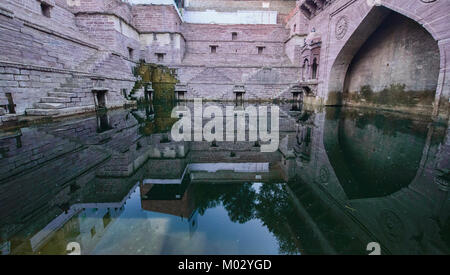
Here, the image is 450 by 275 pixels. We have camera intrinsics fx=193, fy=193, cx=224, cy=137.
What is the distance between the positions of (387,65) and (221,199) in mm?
14021

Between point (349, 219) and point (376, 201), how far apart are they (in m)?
0.56

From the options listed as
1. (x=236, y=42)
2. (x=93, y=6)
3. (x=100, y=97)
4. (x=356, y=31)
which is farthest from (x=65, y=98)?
(x=236, y=42)

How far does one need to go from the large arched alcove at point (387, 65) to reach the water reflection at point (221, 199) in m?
7.94

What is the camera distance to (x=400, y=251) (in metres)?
1.40

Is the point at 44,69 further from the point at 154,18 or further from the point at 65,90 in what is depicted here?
the point at 154,18

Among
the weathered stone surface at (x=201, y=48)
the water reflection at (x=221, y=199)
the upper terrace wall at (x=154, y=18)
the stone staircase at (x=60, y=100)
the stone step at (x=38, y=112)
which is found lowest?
the water reflection at (x=221, y=199)

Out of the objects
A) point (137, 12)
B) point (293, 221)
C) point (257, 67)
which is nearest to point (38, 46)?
point (293, 221)

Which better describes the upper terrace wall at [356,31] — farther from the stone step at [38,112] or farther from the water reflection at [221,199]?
the stone step at [38,112]

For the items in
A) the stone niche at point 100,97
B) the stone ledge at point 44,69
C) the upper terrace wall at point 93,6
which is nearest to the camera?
the stone ledge at point 44,69

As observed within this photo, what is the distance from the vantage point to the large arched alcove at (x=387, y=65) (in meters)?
9.18

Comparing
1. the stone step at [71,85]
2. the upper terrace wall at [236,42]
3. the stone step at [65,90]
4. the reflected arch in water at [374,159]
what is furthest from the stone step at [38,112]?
the upper terrace wall at [236,42]

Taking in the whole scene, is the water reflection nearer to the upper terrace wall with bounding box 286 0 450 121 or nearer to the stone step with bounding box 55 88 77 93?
the stone step with bounding box 55 88 77 93
